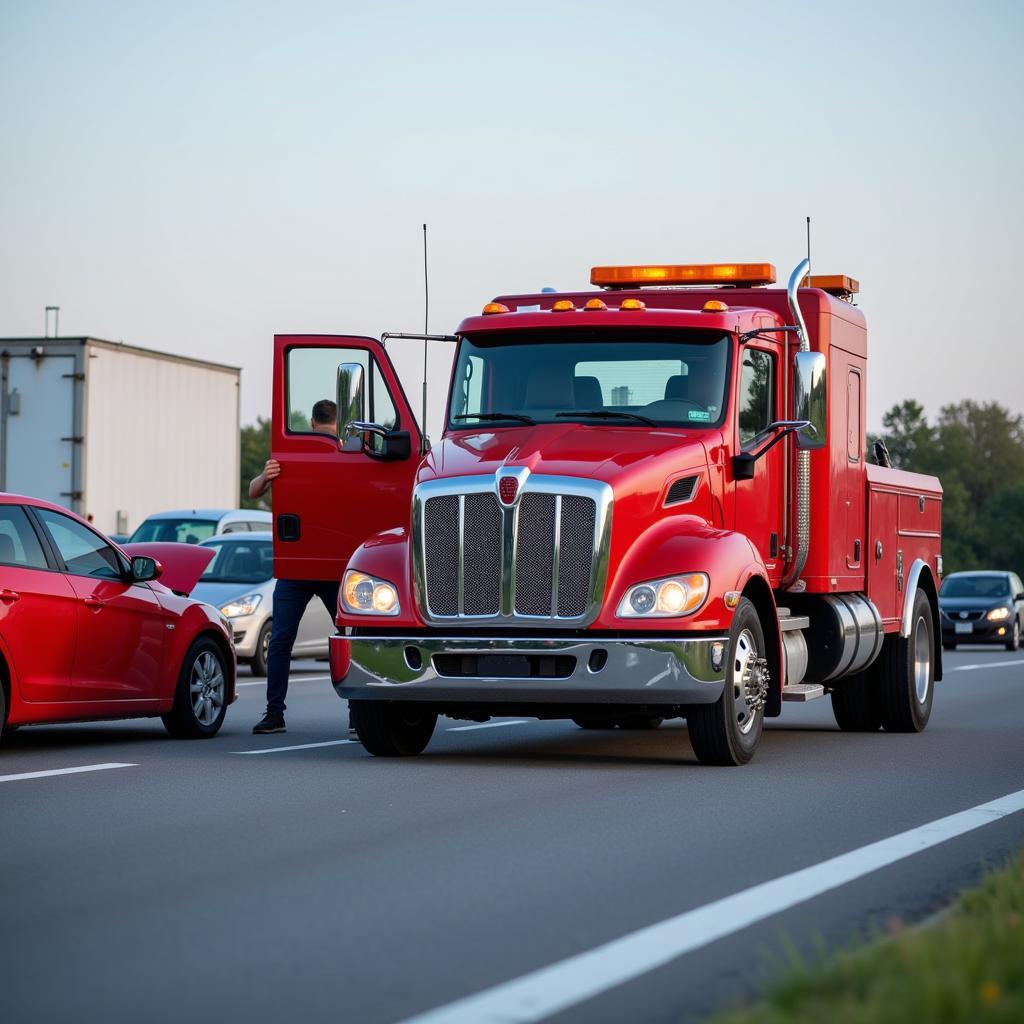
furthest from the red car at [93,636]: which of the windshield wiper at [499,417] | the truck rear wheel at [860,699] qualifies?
the truck rear wheel at [860,699]

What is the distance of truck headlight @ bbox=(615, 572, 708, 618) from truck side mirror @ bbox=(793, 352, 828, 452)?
1650mm

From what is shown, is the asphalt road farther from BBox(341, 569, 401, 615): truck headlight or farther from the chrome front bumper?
BBox(341, 569, 401, 615): truck headlight

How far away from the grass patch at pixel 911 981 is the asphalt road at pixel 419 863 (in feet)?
1.07

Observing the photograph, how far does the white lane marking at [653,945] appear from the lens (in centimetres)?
518

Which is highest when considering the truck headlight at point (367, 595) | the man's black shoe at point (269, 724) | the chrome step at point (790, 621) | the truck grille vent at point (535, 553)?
the truck grille vent at point (535, 553)

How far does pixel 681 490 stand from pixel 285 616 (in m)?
3.61

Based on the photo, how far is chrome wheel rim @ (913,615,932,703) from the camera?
15727mm

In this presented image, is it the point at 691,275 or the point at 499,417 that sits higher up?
the point at 691,275

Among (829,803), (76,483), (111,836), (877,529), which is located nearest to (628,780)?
(829,803)

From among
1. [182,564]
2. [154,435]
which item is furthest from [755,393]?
[154,435]

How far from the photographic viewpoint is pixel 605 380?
40.2 feet

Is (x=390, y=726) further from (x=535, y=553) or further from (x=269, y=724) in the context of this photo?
(x=269, y=724)

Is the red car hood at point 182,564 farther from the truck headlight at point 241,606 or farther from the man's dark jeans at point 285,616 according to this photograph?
the truck headlight at point 241,606

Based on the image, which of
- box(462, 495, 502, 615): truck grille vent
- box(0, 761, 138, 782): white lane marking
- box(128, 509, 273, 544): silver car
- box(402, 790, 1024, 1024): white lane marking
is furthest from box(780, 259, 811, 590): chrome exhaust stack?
box(128, 509, 273, 544): silver car
